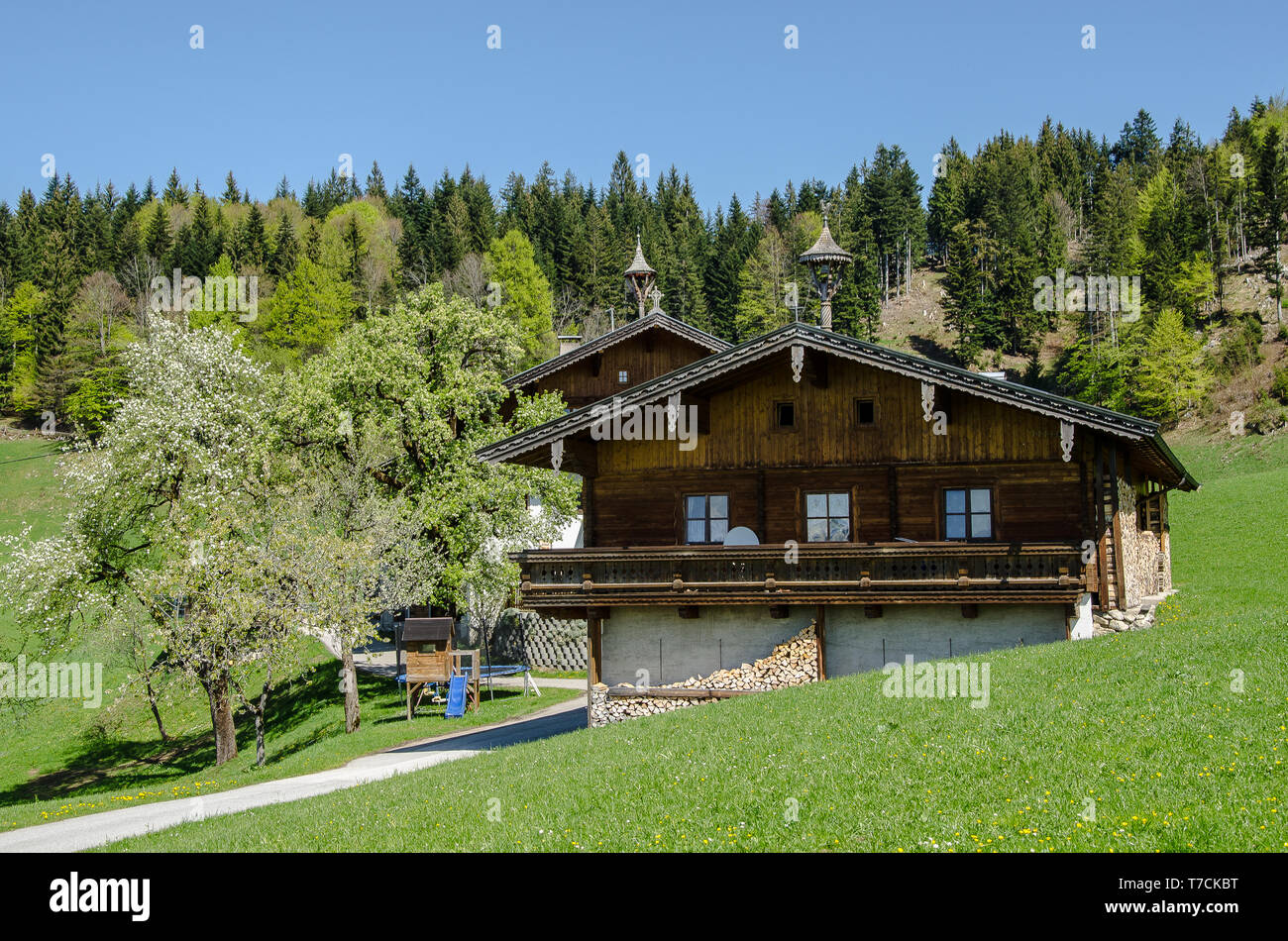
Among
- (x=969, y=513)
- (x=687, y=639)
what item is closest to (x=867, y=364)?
(x=969, y=513)

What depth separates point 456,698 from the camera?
32969 millimetres

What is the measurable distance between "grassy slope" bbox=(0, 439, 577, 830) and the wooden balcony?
744cm

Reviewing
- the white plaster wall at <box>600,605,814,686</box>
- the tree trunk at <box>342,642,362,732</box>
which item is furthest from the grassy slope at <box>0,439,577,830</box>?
the white plaster wall at <box>600,605,814,686</box>

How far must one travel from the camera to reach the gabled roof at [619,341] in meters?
41.9

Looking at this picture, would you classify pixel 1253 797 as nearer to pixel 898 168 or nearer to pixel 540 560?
pixel 540 560

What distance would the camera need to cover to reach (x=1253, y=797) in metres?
10.8

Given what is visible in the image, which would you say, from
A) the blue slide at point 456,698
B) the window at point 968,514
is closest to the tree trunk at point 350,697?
the blue slide at point 456,698

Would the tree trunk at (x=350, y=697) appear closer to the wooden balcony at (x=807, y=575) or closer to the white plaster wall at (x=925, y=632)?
the wooden balcony at (x=807, y=575)

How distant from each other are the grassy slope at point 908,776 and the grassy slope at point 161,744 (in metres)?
9.68

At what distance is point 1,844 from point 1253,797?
18.4 m

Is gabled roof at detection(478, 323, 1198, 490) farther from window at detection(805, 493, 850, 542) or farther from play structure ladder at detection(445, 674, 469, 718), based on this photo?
play structure ladder at detection(445, 674, 469, 718)

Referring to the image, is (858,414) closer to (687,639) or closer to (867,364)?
(867,364)

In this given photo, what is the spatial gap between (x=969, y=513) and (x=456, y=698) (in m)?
15.8

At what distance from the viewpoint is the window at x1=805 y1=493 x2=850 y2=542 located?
85.1 feet
